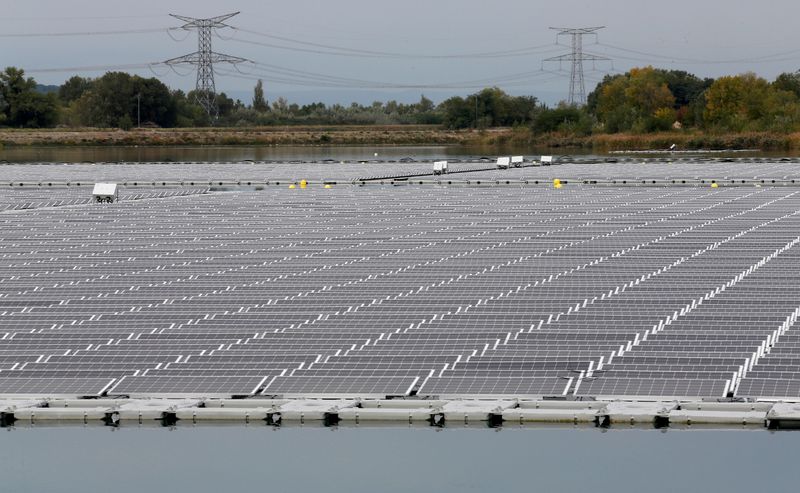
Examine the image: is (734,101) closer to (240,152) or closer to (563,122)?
(563,122)

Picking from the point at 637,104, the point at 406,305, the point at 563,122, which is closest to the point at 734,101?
the point at 637,104

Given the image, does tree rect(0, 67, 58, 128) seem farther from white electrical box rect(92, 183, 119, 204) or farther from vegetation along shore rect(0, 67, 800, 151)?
white electrical box rect(92, 183, 119, 204)

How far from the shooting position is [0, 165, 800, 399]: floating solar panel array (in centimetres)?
2119

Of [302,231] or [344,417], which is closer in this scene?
[344,417]

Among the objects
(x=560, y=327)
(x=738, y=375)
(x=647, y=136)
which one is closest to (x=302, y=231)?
(x=560, y=327)

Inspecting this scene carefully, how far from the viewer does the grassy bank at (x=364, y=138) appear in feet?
429

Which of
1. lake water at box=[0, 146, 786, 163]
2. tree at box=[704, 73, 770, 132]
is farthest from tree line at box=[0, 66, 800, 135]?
lake water at box=[0, 146, 786, 163]

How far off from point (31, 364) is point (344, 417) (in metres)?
Answer: 6.04

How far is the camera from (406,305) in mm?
27047

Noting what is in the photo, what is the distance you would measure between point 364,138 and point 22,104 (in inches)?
1592

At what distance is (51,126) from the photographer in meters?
165

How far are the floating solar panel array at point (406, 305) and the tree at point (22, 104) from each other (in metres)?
122

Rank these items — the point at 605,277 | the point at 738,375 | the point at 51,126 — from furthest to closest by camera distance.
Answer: the point at 51,126
the point at 605,277
the point at 738,375

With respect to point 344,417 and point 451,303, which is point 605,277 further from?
point 344,417
